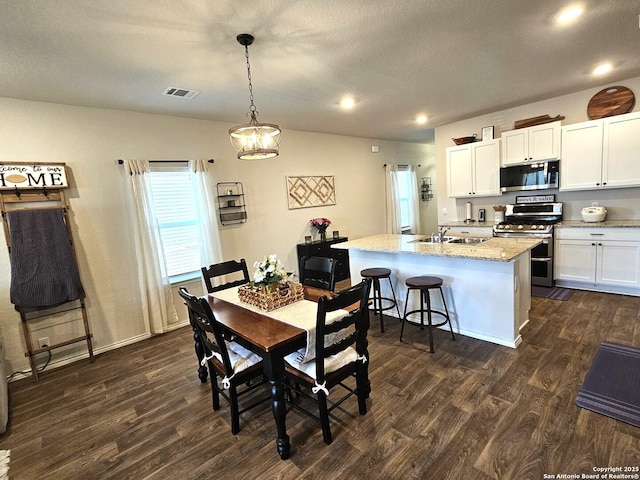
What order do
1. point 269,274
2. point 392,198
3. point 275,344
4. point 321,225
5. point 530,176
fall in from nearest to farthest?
point 275,344, point 269,274, point 530,176, point 321,225, point 392,198

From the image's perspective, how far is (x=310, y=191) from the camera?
5566 mm

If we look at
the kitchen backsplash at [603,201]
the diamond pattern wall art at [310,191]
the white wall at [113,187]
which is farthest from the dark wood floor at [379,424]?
the diamond pattern wall art at [310,191]

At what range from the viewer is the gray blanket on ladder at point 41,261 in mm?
2963

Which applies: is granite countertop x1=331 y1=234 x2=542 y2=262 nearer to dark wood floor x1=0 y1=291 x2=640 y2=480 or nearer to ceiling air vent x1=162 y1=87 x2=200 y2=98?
dark wood floor x1=0 y1=291 x2=640 y2=480

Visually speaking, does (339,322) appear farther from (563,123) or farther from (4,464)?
(563,123)

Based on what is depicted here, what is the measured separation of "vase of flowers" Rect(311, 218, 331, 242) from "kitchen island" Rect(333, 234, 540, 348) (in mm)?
1787

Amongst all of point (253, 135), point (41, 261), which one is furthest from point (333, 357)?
point (41, 261)

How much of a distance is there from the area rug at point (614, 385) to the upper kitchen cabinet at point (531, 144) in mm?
2794

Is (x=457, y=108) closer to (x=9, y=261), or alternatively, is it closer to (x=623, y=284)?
(x=623, y=284)

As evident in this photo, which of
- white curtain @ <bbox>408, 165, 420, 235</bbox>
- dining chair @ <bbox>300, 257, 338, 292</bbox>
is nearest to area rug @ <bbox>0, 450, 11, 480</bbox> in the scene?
dining chair @ <bbox>300, 257, 338, 292</bbox>

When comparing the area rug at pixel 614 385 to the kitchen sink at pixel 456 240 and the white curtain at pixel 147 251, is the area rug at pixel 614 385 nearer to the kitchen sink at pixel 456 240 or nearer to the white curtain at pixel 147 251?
the kitchen sink at pixel 456 240

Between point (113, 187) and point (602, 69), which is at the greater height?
point (602, 69)

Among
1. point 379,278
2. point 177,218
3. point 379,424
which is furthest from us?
point 177,218

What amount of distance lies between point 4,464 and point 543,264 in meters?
5.92
